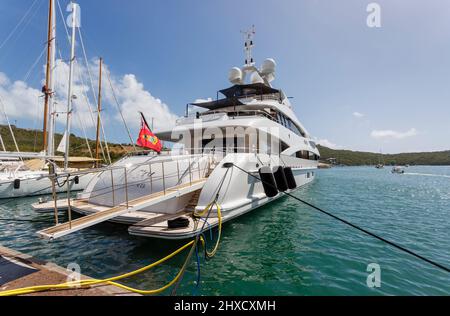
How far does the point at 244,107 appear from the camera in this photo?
16.4 metres

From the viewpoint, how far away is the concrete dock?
3293 millimetres

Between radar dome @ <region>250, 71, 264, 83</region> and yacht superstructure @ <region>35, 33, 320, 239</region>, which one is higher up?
radar dome @ <region>250, 71, 264, 83</region>

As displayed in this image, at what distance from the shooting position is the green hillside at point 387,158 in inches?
5458

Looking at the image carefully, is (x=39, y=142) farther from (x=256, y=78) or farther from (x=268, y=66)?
(x=268, y=66)

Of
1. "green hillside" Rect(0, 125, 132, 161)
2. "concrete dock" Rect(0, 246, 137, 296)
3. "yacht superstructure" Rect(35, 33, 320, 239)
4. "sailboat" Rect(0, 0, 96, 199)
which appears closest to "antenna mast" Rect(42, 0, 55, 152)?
"sailboat" Rect(0, 0, 96, 199)

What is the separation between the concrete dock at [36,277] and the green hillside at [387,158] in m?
161

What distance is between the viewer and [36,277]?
12.3 ft

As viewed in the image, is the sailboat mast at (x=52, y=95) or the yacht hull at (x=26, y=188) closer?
the sailboat mast at (x=52, y=95)

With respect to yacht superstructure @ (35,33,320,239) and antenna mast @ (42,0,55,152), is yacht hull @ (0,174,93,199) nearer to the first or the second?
antenna mast @ (42,0,55,152)

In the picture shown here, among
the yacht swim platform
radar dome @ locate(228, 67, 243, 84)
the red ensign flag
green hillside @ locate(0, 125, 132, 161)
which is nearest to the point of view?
the yacht swim platform

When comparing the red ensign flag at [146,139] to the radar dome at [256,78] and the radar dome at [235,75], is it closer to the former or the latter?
the radar dome at [235,75]

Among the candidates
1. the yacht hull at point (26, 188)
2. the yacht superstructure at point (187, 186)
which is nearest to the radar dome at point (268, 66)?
the yacht superstructure at point (187, 186)

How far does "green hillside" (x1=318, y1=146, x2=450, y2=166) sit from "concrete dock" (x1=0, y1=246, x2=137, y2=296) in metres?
161
